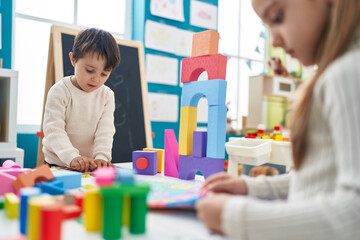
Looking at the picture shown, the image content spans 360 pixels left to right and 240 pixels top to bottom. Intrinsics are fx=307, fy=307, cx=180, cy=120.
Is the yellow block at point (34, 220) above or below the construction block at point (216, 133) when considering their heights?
below

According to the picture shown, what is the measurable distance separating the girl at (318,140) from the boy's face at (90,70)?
0.75 metres

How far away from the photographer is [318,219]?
33cm

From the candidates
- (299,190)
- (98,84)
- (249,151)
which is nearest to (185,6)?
(98,84)

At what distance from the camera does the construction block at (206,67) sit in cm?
86

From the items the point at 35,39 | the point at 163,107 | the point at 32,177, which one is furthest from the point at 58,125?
the point at 163,107

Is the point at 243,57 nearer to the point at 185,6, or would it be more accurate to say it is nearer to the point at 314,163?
the point at 185,6

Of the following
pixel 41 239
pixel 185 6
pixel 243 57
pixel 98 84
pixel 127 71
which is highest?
pixel 185 6

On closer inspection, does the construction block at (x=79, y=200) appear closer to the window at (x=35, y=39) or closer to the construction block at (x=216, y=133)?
the construction block at (x=216, y=133)

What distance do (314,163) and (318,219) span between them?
80 mm

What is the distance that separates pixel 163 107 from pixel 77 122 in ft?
5.35

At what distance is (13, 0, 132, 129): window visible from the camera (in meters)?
2.17

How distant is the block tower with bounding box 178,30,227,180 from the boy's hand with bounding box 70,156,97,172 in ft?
0.88

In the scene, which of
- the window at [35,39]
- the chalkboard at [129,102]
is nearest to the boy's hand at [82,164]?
the chalkboard at [129,102]

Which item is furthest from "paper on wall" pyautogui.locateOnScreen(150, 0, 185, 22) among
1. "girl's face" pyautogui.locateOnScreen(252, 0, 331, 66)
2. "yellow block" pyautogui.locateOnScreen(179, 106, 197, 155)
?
"girl's face" pyautogui.locateOnScreen(252, 0, 331, 66)
